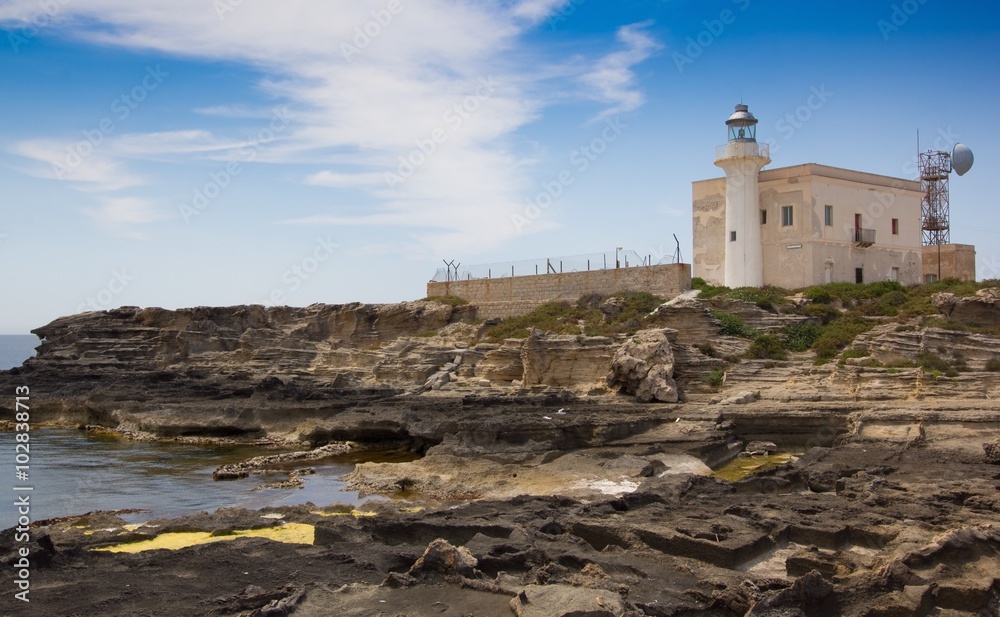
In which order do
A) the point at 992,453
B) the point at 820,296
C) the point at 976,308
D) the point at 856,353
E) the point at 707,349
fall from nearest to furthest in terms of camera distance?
the point at 992,453 < the point at 856,353 < the point at 976,308 < the point at 707,349 < the point at 820,296

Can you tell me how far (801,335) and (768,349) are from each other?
5.95ft

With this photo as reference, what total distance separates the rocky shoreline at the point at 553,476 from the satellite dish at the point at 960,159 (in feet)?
63.7

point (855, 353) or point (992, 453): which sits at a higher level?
point (855, 353)

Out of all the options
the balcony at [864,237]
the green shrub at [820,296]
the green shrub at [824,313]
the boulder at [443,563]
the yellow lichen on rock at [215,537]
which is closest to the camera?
the boulder at [443,563]

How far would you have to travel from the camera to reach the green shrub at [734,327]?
33188 mm

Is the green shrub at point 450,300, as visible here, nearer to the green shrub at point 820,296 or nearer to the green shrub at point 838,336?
the green shrub at point 820,296

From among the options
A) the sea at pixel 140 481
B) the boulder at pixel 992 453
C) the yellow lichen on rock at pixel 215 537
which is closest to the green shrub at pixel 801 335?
the boulder at pixel 992 453

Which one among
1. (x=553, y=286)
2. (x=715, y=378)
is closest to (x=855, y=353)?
(x=715, y=378)

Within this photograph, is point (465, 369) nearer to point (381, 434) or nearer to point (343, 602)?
point (381, 434)

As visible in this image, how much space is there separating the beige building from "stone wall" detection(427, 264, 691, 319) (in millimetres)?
2074

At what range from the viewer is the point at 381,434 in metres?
29.1

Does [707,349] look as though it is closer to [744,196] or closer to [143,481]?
[744,196]

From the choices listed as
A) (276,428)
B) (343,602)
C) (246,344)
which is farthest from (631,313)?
(343,602)

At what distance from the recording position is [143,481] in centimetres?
2306
